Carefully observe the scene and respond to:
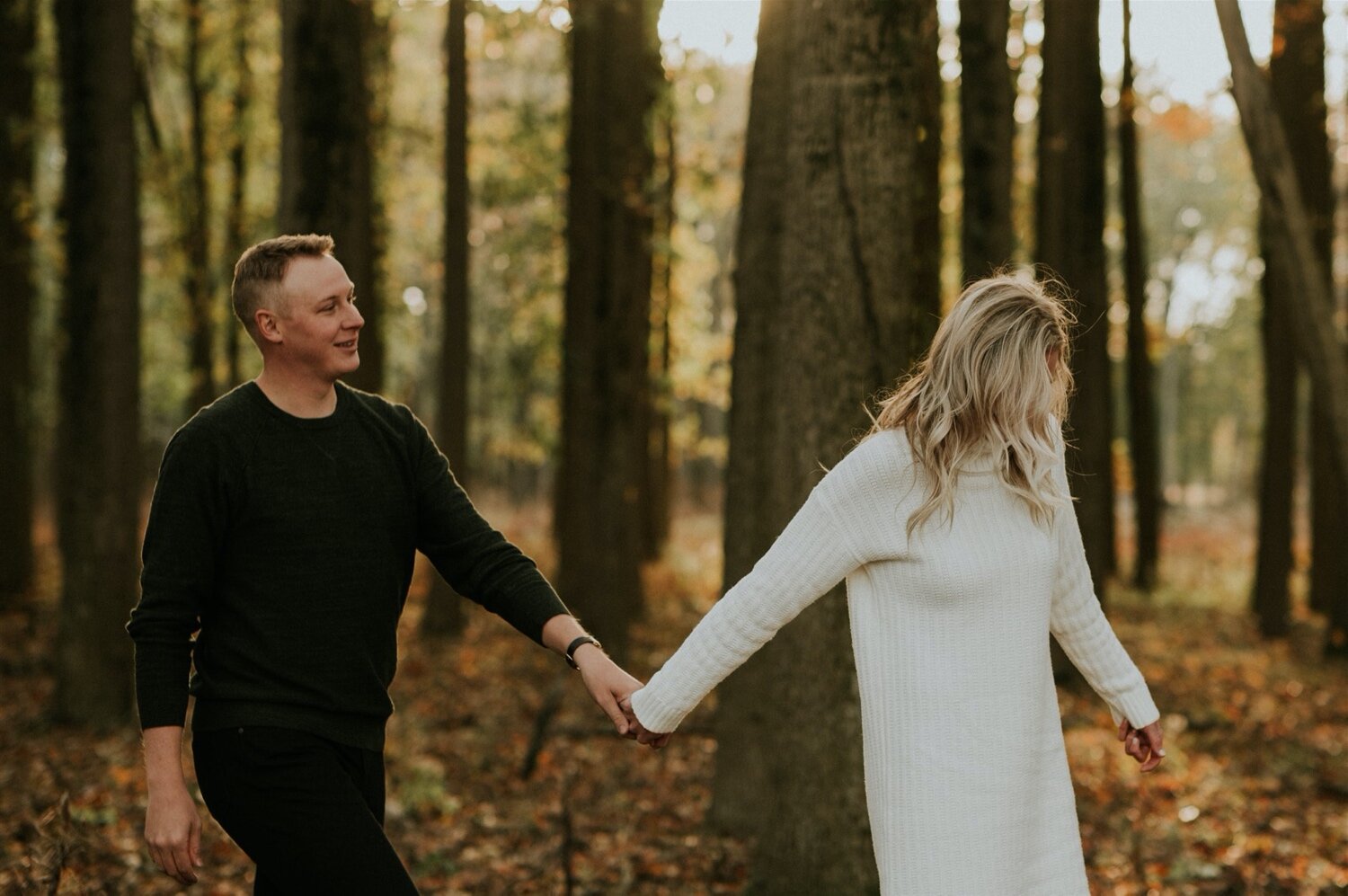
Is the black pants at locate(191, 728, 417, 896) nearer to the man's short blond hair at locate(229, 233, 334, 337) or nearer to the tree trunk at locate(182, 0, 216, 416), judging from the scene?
the man's short blond hair at locate(229, 233, 334, 337)

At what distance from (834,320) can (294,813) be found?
2.92 metres

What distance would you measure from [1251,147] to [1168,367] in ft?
210

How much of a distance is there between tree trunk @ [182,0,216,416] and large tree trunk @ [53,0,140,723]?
852cm

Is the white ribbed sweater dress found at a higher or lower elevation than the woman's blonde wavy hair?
lower

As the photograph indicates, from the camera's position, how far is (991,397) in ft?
10.7

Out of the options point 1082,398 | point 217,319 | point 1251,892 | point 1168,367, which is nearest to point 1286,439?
point 1082,398

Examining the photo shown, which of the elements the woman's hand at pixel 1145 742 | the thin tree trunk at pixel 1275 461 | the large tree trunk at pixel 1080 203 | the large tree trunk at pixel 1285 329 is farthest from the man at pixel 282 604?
the thin tree trunk at pixel 1275 461

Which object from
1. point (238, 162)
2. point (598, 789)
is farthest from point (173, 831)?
point (238, 162)

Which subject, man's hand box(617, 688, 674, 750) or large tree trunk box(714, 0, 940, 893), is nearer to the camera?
man's hand box(617, 688, 674, 750)

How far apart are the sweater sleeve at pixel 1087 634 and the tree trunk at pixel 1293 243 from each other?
15.3 feet

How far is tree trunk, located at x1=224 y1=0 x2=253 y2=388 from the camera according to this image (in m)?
19.1

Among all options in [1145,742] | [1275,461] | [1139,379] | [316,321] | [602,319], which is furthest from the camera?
[1139,379]

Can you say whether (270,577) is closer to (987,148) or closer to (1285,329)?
(987,148)

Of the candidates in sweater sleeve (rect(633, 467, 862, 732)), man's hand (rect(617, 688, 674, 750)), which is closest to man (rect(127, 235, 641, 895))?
man's hand (rect(617, 688, 674, 750))
